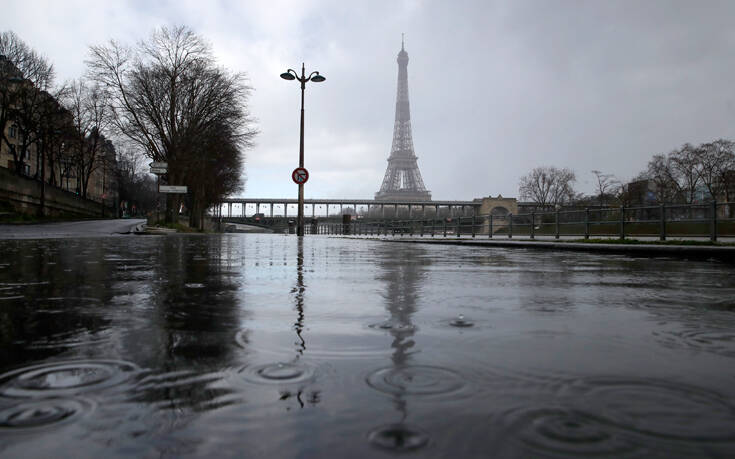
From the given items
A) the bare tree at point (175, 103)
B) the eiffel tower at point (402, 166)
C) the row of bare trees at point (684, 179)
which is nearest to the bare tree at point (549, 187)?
the row of bare trees at point (684, 179)

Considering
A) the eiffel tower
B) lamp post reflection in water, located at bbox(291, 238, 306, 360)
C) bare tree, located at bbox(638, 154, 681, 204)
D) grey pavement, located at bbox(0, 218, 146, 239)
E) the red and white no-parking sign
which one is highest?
the eiffel tower

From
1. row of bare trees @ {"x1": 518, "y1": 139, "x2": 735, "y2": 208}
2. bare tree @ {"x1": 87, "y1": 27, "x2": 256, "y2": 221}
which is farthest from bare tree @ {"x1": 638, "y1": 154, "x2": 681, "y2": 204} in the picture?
bare tree @ {"x1": 87, "y1": 27, "x2": 256, "y2": 221}

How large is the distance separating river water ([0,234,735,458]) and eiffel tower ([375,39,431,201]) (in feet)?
386

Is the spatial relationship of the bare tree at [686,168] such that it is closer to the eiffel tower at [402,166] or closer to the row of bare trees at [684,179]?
the row of bare trees at [684,179]

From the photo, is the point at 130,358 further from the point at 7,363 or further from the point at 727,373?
the point at 727,373

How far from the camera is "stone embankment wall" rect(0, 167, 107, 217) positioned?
111ft

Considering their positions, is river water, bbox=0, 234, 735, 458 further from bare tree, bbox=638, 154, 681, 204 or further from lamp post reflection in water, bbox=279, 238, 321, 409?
bare tree, bbox=638, 154, 681, 204

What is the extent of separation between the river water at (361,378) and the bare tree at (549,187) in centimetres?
8219

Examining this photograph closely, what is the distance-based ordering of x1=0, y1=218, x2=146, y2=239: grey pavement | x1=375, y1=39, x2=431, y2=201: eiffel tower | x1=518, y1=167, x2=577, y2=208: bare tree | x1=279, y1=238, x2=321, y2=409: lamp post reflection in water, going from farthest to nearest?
x1=375, y1=39, x2=431, y2=201: eiffel tower, x1=518, y1=167, x2=577, y2=208: bare tree, x1=0, y1=218, x2=146, y2=239: grey pavement, x1=279, y1=238, x2=321, y2=409: lamp post reflection in water

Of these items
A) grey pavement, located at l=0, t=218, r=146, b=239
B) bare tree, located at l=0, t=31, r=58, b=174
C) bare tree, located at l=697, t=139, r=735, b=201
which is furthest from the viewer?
bare tree, located at l=697, t=139, r=735, b=201

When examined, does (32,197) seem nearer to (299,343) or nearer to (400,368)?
(299,343)

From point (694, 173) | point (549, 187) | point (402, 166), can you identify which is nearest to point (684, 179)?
point (694, 173)

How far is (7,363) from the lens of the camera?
58.1 inches

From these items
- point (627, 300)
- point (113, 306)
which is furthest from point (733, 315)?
point (113, 306)
